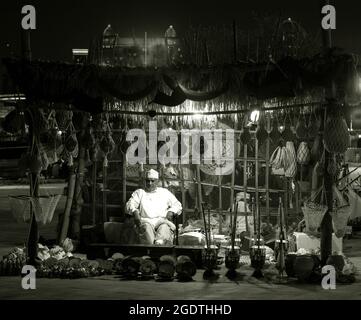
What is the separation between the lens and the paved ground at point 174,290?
28.0ft

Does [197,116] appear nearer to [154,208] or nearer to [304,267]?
[154,208]

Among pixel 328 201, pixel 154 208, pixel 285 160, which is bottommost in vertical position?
pixel 154 208

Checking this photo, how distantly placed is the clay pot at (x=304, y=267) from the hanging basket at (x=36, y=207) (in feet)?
11.0

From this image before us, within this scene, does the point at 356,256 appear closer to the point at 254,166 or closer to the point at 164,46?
the point at 254,166

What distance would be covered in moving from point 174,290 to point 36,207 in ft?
7.53

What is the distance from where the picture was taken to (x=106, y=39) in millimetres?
10672

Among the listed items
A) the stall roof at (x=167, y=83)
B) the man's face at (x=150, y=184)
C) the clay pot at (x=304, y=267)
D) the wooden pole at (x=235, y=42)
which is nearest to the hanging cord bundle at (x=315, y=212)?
the clay pot at (x=304, y=267)

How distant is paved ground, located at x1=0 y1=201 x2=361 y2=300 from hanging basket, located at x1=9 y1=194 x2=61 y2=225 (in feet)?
2.77

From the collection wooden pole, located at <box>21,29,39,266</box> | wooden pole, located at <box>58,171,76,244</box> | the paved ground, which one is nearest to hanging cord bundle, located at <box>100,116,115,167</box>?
wooden pole, located at <box>58,171,76,244</box>

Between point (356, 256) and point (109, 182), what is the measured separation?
15.2 ft

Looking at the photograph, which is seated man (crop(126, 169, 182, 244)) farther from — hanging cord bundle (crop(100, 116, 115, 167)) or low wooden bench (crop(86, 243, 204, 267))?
hanging cord bundle (crop(100, 116, 115, 167))

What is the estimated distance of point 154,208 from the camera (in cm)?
1177

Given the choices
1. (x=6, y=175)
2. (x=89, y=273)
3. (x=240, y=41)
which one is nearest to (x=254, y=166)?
(x=240, y=41)

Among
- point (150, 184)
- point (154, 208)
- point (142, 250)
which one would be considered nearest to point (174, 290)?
point (142, 250)
